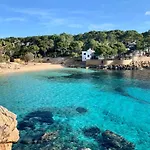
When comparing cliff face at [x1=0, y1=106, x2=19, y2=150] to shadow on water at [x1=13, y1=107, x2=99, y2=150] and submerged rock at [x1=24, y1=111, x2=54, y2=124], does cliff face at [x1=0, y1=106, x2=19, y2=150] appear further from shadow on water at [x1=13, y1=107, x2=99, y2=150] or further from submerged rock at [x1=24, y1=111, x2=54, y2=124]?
submerged rock at [x1=24, y1=111, x2=54, y2=124]

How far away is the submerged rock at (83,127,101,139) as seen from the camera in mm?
19750

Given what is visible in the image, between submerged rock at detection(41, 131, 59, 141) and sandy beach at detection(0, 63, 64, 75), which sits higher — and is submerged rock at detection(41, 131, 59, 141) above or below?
below

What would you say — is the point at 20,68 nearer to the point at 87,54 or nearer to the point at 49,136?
the point at 87,54

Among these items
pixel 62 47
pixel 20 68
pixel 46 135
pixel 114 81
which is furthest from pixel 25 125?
pixel 62 47

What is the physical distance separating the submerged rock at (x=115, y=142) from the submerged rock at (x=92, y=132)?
0.70 metres

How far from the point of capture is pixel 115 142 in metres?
18.2

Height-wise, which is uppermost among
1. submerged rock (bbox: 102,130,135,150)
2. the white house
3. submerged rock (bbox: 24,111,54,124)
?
the white house

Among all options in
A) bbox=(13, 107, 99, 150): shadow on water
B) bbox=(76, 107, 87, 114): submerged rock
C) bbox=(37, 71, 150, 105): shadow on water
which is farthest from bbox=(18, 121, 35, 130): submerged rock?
bbox=(37, 71, 150, 105): shadow on water

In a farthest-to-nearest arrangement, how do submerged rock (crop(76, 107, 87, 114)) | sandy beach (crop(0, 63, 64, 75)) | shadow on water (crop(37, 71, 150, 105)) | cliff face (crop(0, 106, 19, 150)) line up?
sandy beach (crop(0, 63, 64, 75)) → shadow on water (crop(37, 71, 150, 105)) → submerged rock (crop(76, 107, 87, 114)) → cliff face (crop(0, 106, 19, 150))

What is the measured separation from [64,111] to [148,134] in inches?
433

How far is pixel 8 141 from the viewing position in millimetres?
11664

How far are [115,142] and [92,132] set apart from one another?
2.88 m

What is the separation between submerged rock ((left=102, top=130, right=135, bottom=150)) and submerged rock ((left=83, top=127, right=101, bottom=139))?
0.70 metres

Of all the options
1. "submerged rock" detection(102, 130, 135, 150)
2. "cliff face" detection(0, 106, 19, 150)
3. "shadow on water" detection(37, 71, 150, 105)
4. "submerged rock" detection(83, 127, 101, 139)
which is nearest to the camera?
"cliff face" detection(0, 106, 19, 150)
